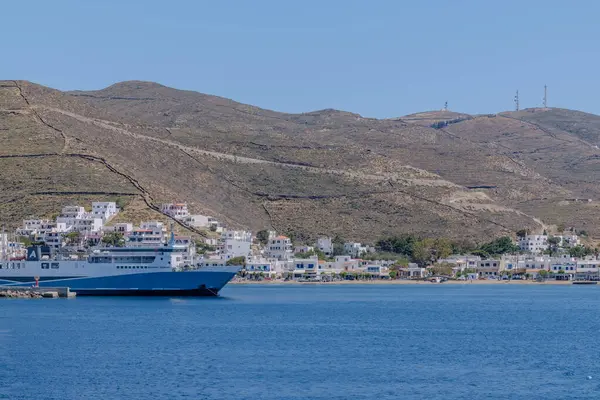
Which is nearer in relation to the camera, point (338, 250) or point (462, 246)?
point (338, 250)

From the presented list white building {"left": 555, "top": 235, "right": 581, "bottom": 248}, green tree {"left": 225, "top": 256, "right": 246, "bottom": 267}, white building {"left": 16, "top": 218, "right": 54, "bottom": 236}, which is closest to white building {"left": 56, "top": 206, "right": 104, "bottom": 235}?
white building {"left": 16, "top": 218, "right": 54, "bottom": 236}

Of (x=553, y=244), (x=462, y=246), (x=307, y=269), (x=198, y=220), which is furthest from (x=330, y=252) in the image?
(x=553, y=244)

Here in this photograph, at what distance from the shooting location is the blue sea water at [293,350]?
45.1m

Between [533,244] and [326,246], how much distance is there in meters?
24.1

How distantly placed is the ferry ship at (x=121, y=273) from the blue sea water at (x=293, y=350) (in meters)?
2.63

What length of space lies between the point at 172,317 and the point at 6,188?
64510 millimetres

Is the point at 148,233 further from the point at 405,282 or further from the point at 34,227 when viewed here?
the point at 405,282

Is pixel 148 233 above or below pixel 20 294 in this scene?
above

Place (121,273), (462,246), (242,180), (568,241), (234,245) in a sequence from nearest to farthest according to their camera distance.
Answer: (121,273)
(234,245)
(462,246)
(568,241)
(242,180)

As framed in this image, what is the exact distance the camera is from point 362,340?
2381 inches

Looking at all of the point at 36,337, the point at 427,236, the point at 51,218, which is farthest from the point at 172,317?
the point at 427,236

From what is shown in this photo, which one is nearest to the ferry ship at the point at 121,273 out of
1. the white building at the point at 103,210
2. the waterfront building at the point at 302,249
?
the white building at the point at 103,210

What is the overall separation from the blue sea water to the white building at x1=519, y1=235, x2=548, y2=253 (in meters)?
60.6

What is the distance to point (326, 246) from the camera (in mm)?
144000
